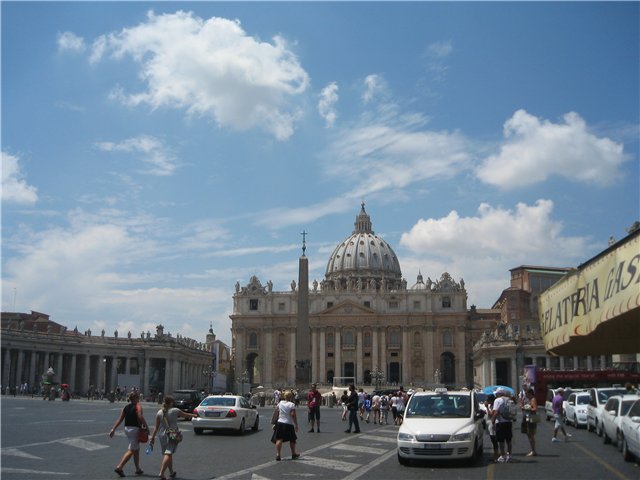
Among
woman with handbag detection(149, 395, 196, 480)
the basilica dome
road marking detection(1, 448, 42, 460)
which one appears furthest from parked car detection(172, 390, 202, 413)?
the basilica dome

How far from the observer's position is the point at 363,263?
5620 inches

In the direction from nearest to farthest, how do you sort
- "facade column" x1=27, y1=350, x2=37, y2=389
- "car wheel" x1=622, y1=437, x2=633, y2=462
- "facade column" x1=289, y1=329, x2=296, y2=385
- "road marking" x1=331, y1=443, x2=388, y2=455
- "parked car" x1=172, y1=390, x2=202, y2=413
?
"car wheel" x1=622, y1=437, x2=633, y2=462, "road marking" x1=331, y1=443, x2=388, y2=455, "parked car" x1=172, y1=390, x2=202, y2=413, "facade column" x1=27, y1=350, x2=37, y2=389, "facade column" x1=289, y1=329, x2=296, y2=385

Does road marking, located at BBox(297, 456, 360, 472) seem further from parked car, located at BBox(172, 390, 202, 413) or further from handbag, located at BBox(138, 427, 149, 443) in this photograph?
parked car, located at BBox(172, 390, 202, 413)

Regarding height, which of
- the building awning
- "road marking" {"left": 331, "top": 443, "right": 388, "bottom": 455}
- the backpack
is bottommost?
"road marking" {"left": 331, "top": 443, "right": 388, "bottom": 455}

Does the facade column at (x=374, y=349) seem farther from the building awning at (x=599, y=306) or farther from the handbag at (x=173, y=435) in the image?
the building awning at (x=599, y=306)

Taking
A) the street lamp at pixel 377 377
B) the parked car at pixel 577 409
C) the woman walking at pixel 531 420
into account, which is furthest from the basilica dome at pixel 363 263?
the woman walking at pixel 531 420

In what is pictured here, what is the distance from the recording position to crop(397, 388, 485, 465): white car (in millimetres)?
Result: 14352

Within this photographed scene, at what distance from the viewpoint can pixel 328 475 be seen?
1327 cm

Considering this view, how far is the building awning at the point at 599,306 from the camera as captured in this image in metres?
6.84

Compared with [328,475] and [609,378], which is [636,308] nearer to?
[328,475]

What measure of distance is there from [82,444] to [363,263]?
409 ft

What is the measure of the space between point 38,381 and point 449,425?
70.4 meters

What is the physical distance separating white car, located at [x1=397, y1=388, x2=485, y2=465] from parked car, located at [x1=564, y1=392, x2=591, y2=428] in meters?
12.4

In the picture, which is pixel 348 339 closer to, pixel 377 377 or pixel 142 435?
pixel 377 377
